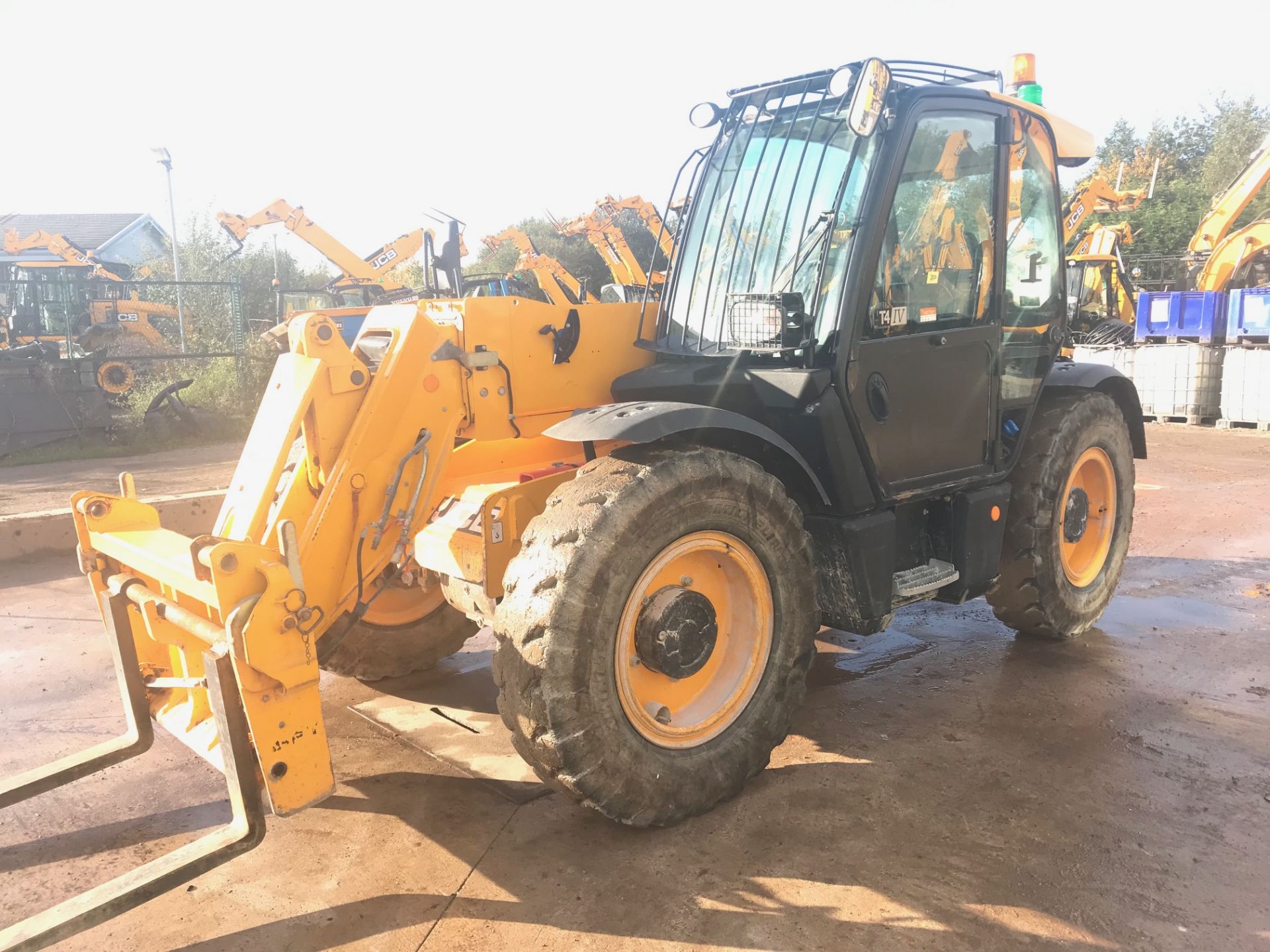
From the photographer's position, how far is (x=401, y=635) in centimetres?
450

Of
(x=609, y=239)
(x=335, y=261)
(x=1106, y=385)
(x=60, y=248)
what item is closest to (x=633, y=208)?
(x=609, y=239)

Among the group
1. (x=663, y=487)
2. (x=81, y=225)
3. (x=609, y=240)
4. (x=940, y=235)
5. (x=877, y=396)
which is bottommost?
(x=663, y=487)

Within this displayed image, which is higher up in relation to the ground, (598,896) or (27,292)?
(27,292)

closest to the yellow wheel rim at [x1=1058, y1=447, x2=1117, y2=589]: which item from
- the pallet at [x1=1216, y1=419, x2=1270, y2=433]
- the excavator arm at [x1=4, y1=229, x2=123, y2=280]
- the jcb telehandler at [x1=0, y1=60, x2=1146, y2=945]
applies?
the jcb telehandler at [x1=0, y1=60, x2=1146, y2=945]

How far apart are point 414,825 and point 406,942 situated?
0.65 m

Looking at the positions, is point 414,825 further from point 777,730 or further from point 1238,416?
point 1238,416

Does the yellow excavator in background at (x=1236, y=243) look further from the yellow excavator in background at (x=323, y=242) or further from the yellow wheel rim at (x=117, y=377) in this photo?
the yellow wheel rim at (x=117, y=377)

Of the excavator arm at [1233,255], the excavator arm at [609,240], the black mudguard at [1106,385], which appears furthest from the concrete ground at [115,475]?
the excavator arm at [1233,255]

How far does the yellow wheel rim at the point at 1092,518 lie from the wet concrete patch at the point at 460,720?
127 inches

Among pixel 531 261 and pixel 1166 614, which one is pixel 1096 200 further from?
pixel 1166 614

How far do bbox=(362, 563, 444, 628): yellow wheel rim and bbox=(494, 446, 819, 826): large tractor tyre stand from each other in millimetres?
1445

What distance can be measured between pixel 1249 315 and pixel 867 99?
486 inches

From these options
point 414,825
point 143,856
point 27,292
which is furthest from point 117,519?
point 27,292

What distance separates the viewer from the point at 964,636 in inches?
207
